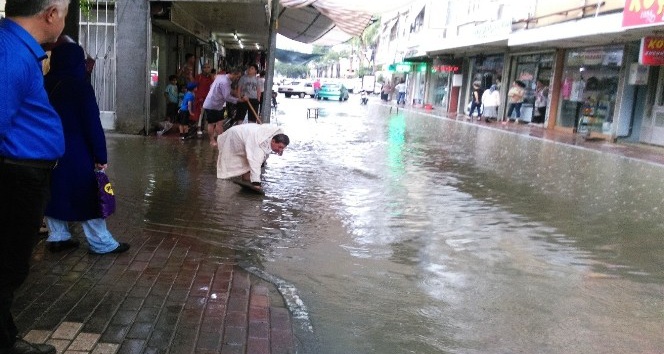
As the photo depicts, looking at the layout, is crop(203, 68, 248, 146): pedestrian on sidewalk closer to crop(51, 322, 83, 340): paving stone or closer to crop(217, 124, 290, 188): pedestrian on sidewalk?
crop(217, 124, 290, 188): pedestrian on sidewalk

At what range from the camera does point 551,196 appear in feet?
27.5

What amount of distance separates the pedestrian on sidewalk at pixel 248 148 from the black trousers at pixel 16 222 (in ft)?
14.4

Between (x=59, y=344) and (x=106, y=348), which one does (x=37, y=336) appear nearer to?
(x=59, y=344)

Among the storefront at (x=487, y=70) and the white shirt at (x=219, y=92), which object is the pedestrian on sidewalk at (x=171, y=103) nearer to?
the white shirt at (x=219, y=92)

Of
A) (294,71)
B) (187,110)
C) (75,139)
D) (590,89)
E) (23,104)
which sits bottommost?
(187,110)

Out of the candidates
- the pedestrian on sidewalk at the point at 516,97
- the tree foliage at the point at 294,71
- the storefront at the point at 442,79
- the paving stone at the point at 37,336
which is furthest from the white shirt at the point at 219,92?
the tree foliage at the point at 294,71

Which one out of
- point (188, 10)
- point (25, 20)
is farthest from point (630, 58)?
point (25, 20)

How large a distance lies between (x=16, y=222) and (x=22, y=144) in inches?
14.2

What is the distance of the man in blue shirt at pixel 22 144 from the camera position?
2.58 metres

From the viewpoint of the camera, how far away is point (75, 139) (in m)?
4.13

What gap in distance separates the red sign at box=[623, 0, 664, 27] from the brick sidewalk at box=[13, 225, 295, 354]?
1193 cm

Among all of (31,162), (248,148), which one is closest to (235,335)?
(31,162)

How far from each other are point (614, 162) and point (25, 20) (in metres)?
12.5

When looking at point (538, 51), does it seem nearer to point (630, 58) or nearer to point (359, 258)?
point (630, 58)
